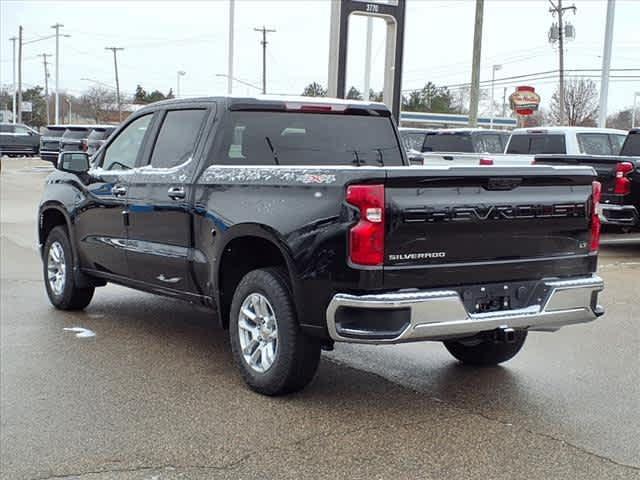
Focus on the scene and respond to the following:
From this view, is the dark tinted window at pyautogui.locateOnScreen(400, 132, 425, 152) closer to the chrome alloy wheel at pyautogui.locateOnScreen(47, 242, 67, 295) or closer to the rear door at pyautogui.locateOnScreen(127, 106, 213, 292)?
the chrome alloy wheel at pyautogui.locateOnScreen(47, 242, 67, 295)

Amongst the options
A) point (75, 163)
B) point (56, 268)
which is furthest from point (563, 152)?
point (75, 163)

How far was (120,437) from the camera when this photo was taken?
15.7ft

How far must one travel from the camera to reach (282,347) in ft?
17.3

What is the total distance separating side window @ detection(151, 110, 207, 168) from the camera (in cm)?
648

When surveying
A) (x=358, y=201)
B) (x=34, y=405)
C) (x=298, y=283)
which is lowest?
(x=34, y=405)

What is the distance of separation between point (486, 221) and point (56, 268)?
478 cm

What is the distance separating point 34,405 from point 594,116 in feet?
230

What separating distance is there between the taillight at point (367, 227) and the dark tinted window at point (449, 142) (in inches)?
655

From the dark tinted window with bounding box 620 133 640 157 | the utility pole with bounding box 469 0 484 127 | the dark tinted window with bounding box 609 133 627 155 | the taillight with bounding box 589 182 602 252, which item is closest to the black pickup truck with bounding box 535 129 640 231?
the dark tinted window with bounding box 620 133 640 157

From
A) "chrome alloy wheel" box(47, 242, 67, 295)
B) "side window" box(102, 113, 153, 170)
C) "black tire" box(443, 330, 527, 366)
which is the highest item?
"side window" box(102, 113, 153, 170)

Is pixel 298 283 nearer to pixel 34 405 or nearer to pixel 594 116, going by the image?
pixel 34 405

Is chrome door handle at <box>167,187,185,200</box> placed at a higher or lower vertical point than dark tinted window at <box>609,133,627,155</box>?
lower

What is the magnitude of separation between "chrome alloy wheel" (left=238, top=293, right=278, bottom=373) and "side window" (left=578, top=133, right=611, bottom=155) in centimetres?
1167

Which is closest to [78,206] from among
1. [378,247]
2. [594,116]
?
[378,247]
